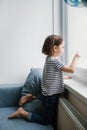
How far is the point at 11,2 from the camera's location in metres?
2.46

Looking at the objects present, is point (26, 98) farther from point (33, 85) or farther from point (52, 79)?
point (52, 79)

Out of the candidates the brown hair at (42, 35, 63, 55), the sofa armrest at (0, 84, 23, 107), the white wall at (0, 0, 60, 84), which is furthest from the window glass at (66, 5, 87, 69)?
the sofa armrest at (0, 84, 23, 107)

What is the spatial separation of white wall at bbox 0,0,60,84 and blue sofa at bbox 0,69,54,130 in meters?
0.25

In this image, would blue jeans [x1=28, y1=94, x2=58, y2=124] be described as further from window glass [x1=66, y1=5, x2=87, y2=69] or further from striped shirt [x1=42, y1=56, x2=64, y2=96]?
window glass [x1=66, y1=5, x2=87, y2=69]

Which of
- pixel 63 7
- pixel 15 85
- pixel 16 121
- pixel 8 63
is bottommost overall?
pixel 16 121

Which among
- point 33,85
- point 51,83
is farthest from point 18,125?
point 33,85

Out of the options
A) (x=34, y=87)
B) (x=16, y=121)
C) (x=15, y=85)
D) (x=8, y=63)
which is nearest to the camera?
(x=16, y=121)

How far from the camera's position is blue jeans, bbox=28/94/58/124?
1.78 meters

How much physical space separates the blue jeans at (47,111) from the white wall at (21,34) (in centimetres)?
77

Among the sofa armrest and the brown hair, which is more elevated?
the brown hair

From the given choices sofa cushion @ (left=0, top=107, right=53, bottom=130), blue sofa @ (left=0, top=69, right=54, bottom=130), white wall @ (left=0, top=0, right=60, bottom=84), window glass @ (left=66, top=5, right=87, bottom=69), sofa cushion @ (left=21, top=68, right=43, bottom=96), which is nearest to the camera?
sofa cushion @ (left=0, top=107, right=53, bottom=130)

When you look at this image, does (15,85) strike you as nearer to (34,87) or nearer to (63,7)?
(34,87)

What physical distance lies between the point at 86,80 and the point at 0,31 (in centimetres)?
121

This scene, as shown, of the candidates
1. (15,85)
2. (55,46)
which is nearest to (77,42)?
(55,46)
